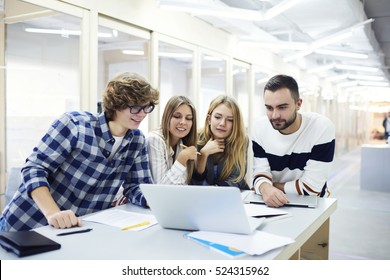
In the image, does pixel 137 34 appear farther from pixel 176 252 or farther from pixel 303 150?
pixel 176 252

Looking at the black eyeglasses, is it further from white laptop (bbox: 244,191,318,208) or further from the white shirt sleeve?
white laptop (bbox: 244,191,318,208)

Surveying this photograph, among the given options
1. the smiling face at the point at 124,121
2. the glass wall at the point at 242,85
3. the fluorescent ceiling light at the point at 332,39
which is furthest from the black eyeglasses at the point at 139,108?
the glass wall at the point at 242,85

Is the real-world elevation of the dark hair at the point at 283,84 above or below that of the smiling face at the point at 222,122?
above

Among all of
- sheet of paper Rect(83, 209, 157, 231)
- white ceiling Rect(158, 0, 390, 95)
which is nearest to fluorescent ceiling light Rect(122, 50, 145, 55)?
white ceiling Rect(158, 0, 390, 95)

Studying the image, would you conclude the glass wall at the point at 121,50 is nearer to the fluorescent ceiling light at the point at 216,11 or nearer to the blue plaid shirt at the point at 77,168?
the fluorescent ceiling light at the point at 216,11

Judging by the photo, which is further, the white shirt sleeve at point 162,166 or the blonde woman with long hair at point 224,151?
the blonde woman with long hair at point 224,151

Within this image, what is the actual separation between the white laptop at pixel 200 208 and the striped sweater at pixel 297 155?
70 centimetres

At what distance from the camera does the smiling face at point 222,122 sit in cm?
224

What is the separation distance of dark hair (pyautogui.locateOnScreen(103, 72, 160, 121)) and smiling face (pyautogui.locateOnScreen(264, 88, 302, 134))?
25.0 inches

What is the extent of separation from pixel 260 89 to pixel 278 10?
3676mm

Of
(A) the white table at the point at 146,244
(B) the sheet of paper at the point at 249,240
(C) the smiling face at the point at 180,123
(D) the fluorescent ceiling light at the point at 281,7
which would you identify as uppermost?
(D) the fluorescent ceiling light at the point at 281,7

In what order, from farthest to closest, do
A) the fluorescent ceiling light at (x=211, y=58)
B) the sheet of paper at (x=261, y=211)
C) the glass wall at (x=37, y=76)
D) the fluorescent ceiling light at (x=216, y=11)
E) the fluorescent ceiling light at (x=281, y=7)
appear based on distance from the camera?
1. the fluorescent ceiling light at (x=211, y=58)
2. the fluorescent ceiling light at (x=216, y=11)
3. the fluorescent ceiling light at (x=281, y=7)
4. the glass wall at (x=37, y=76)
5. the sheet of paper at (x=261, y=211)

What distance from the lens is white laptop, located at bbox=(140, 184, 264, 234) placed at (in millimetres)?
1127

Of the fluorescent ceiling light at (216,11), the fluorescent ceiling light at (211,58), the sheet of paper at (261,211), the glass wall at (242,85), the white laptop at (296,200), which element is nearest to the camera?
the sheet of paper at (261,211)
